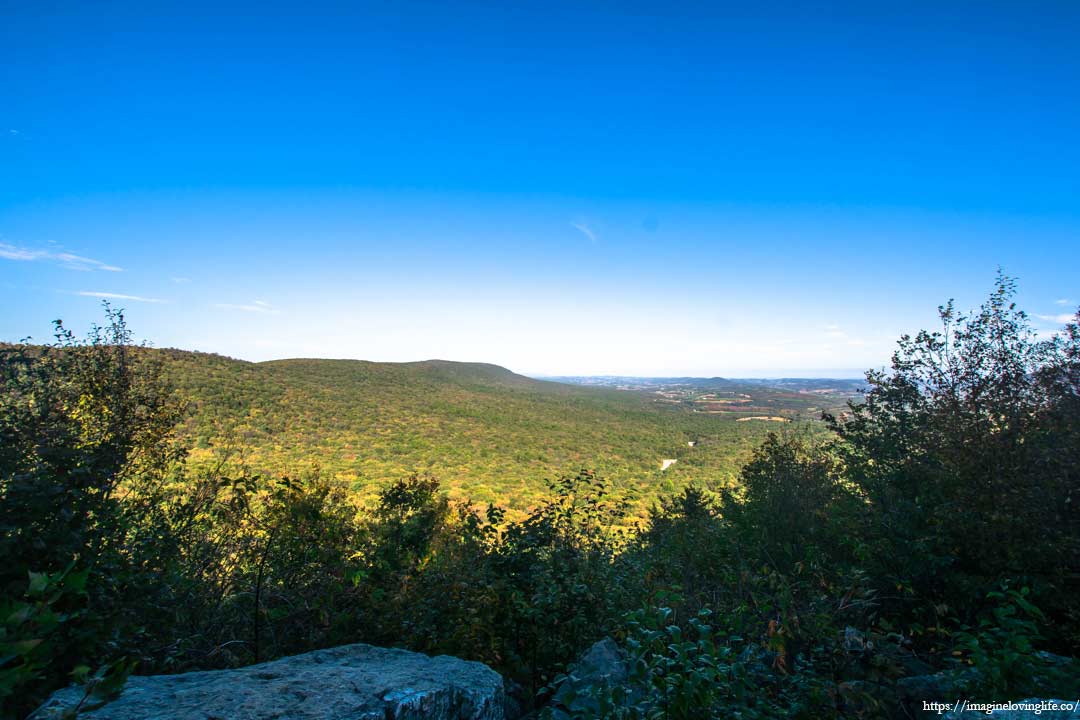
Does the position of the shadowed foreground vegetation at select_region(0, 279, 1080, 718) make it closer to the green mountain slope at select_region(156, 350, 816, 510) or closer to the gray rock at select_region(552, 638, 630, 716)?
the gray rock at select_region(552, 638, 630, 716)

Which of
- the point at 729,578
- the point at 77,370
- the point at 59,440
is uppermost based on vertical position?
the point at 77,370

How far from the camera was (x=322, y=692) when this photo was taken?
3191 mm

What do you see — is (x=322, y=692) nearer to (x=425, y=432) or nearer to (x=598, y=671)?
(x=598, y=671)

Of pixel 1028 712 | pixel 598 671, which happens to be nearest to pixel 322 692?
pixel 598 671

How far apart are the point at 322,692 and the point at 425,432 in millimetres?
55400

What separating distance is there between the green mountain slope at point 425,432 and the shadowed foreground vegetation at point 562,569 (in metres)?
11.5

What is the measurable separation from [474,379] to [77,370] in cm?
10789

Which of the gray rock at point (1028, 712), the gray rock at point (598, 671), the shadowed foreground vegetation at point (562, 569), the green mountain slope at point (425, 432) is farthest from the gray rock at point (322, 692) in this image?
the green mountain slope at point (425, 432)

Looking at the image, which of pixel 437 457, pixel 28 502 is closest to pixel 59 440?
pixel 28 502

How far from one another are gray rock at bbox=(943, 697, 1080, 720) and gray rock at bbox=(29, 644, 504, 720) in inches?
139

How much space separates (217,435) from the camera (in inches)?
1265

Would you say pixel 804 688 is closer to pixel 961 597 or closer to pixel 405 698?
pixel 405 698

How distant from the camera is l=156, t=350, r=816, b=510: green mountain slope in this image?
36.1 meters

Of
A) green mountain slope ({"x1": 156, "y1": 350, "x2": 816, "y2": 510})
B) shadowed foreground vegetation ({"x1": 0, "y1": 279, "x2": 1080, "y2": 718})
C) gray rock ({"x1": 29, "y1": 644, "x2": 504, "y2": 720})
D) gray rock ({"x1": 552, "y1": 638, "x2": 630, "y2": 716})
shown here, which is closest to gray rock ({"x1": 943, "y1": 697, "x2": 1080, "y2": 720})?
shadowed foreground vegetation ({"x1": 0, "y1": 279, "x2": 1080, "y2": 718})
